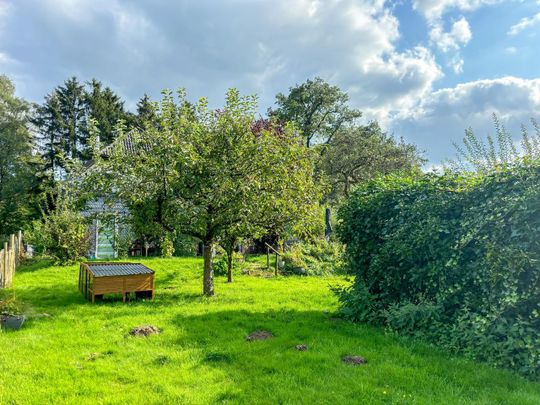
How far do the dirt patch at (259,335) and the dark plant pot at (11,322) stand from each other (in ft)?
14.0

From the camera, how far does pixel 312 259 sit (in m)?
16.2

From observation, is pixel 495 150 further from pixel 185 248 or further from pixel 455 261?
pixel 185 248

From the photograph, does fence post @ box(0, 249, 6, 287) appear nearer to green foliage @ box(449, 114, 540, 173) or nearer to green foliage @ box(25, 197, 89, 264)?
green foliage @ box(25, 197, 89, 264)

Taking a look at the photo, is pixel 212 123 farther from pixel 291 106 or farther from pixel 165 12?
pixel 291 106

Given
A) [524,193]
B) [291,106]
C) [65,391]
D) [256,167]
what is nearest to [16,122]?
[291,106]

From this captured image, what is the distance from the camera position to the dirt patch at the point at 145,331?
21.3ft

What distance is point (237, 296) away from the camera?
1002cm

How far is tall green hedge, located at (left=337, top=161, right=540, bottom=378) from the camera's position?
4.76m

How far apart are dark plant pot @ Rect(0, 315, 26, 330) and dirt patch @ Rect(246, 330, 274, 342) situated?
4.28 metres

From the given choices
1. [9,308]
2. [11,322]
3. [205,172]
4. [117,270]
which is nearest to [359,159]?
[205,172]

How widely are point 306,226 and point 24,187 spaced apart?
91.0ft

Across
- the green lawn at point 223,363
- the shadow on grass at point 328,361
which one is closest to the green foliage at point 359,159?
the green lawn at point 223,363

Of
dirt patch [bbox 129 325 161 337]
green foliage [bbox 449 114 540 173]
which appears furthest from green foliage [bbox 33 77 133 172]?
green foliage [bbox 449 114 540 173]

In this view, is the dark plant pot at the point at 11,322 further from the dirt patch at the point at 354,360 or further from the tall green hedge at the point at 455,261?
the tall green hedge at the point at 455,261
